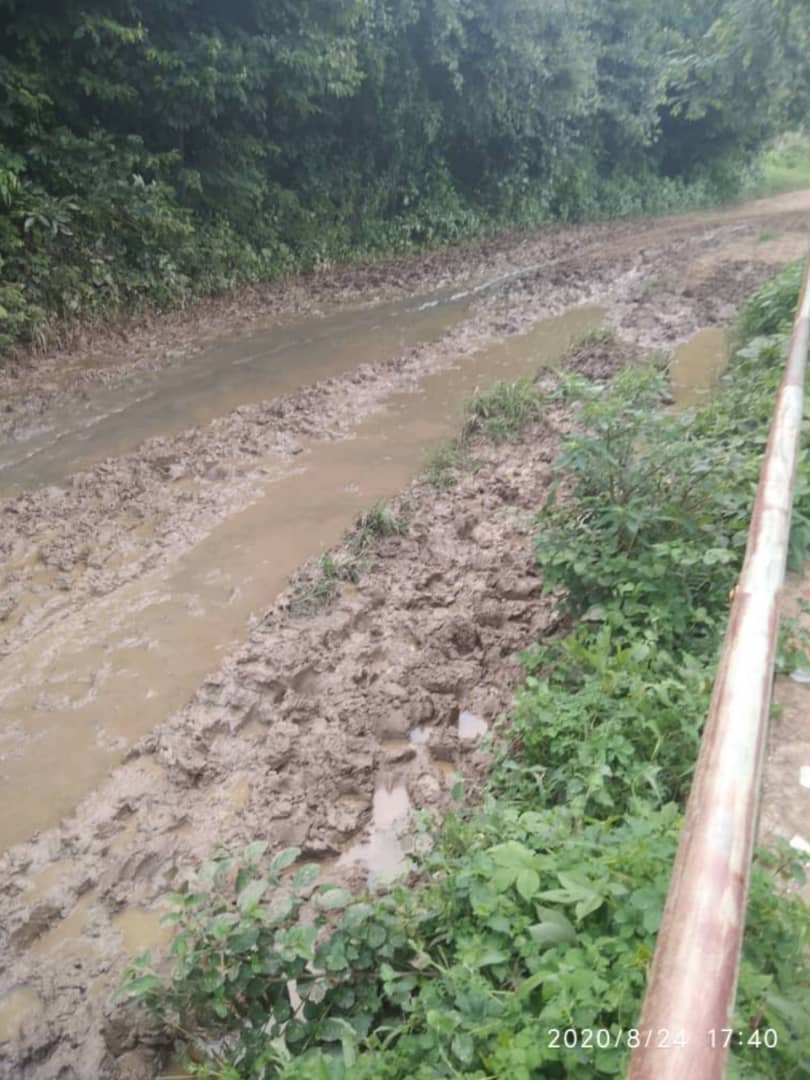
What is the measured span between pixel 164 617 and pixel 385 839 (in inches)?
86.7

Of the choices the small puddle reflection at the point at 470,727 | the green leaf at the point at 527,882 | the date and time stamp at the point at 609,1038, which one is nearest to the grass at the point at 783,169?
the small puddle reflection at the point at 470,727

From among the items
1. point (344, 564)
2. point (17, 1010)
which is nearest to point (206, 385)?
point (344, 564)

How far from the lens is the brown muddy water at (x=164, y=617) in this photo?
380 centimetres

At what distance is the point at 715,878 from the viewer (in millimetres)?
1350

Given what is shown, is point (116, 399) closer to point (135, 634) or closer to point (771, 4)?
point (135, 634)

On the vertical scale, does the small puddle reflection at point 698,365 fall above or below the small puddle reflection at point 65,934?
above

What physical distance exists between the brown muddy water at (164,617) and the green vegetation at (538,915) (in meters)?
1.19

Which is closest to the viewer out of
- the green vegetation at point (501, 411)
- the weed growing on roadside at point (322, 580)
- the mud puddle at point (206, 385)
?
the weed growing on roadside at point (322, 580)

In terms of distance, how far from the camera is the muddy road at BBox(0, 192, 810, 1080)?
3197mm

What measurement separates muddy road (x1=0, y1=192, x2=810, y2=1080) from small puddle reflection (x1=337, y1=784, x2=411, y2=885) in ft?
0.04

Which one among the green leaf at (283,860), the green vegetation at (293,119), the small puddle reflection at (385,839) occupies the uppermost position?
the green vegetation at (293,119)

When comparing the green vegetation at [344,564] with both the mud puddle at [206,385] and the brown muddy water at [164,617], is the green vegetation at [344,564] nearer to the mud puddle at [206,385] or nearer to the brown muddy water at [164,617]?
the brown muddy water at [164,617]

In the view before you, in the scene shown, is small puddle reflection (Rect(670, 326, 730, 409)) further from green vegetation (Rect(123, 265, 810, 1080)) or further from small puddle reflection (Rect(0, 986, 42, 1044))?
small puddle reflection (Rect(0, 986, 42, 1044))

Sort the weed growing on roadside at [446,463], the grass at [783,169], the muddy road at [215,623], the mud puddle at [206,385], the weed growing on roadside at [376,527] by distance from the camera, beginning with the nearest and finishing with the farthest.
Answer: the muddy road at [215,623] < the weed growing on roadside at [376,527] < the weed growing on roadside at [446,463] < the mud puddle at [206,385] < the grass at [783,169]
